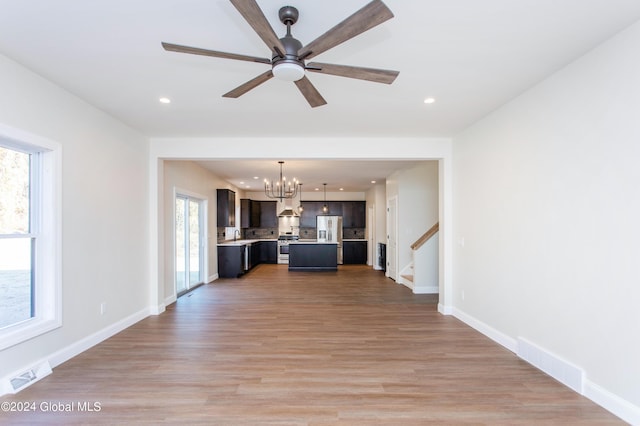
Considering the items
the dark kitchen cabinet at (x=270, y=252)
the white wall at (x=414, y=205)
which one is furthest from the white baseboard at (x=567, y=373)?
the dark kitchen cabinet at (x=270, y=252)

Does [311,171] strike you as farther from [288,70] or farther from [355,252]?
[288,70]

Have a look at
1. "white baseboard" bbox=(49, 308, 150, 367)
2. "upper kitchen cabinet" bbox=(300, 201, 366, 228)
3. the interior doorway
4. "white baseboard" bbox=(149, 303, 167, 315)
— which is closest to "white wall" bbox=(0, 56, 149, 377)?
"white baseboard" bbox=(49, 308, 150, 367)

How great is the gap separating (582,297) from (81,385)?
4.02m

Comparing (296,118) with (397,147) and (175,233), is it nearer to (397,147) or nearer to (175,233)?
(397,147)

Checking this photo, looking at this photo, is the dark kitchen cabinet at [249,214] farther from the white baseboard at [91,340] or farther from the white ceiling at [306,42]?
the white ceiling at [306,42]

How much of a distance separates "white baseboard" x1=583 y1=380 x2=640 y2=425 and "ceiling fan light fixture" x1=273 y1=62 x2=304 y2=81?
299 cm

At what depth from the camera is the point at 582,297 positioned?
96.1 inches

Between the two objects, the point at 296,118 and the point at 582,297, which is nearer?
the point at 582,297

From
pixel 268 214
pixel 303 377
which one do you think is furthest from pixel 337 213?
pixel 303 377

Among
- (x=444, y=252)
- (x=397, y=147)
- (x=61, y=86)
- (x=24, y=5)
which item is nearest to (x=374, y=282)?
(x=444, y=252)

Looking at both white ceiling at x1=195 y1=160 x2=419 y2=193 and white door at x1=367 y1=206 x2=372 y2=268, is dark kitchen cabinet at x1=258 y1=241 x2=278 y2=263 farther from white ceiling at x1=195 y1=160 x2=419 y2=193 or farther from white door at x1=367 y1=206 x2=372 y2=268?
white door at x1=367 y1=206 x2=372 y2=268

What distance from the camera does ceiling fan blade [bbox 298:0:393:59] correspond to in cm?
141

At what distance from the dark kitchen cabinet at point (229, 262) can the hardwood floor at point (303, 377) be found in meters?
3.31

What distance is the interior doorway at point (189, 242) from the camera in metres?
6.06
